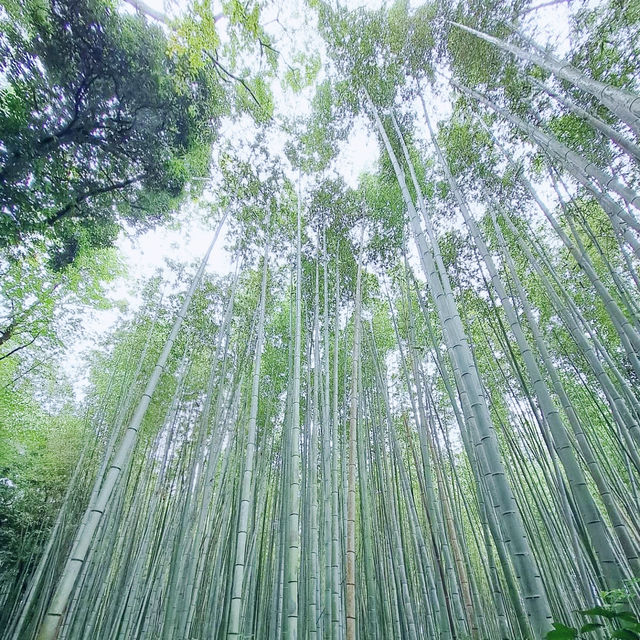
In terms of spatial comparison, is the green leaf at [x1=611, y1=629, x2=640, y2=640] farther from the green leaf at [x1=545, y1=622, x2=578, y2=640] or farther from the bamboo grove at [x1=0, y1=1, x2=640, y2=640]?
the bamboo grove at [x1=0, y1=1, x2=640, y2=640]

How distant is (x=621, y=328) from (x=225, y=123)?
4758 mm

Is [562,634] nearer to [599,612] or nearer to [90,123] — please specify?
[599,612]

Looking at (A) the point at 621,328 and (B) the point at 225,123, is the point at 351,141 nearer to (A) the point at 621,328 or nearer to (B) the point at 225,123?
(B) the point at 225,123

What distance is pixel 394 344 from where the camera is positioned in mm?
5863

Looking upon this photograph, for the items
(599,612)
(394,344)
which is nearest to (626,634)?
(599,612)

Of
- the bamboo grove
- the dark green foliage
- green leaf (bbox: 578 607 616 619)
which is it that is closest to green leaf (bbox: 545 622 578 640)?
green leaf (bbox: 578 607 616 619)

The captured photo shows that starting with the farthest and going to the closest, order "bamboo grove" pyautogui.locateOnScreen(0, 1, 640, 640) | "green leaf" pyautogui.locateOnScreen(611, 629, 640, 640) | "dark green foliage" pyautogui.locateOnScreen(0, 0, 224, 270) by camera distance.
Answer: "dark green foliage" pyautogui.locateOnScreen(0, 0, 224, 270) < "bamboo grove" pyautogui.locateOnScreen(0, 1, 640, 640) < "green leaf" pyautogui.locateOnScreen(611, 629, 640, 640)

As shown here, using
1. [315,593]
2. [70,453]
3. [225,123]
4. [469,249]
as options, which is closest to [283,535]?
[315,593]

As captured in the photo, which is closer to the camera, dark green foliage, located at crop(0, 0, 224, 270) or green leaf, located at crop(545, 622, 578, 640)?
green leaf, located at crop(545, 622, 578, 640)

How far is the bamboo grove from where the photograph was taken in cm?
248

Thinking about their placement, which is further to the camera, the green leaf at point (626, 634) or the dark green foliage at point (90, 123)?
the dark green foliage at point (90, 123)

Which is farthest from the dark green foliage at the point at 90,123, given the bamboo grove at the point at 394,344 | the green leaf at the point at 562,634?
the green leaf at the point at 562,634

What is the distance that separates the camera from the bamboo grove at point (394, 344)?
8.13 feet

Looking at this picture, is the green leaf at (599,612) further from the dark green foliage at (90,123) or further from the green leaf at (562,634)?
the dark green foliage at (90,123)
